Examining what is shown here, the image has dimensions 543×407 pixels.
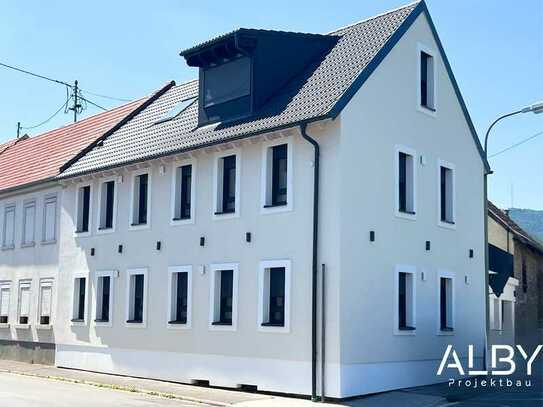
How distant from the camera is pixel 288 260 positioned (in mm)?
18906

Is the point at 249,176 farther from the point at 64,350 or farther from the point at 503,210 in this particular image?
the point at 503,210

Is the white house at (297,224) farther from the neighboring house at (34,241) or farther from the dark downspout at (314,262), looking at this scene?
the neighboring house at (34,241)

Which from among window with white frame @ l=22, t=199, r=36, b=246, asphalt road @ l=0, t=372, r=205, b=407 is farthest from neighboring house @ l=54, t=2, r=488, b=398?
window with white frame @ l=22, t=199, r=36, b=246

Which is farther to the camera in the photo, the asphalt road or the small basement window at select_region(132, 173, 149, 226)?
the small basement window at select_region(132, 173, 149, 226)

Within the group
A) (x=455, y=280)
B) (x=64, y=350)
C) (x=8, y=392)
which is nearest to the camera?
(x=8, y=392)

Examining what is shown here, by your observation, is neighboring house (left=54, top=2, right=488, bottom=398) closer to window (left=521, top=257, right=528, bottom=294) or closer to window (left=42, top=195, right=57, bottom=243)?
window (left=42, top=195, right=57, bottom=243)

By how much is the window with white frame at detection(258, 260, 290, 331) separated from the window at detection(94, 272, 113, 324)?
22.7ft

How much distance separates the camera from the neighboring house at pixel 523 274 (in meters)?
32.3

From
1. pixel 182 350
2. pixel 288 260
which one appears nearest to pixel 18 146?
pixel 182 350

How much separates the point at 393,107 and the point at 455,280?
5.26 metres

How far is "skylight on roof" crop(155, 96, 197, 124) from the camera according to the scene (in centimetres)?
2528

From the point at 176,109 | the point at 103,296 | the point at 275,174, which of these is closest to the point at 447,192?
the point at 275,174

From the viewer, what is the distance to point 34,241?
29.0 meters

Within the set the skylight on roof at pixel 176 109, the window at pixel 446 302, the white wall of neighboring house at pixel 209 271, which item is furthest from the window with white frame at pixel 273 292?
the skylight on roof at pixel 176 109
